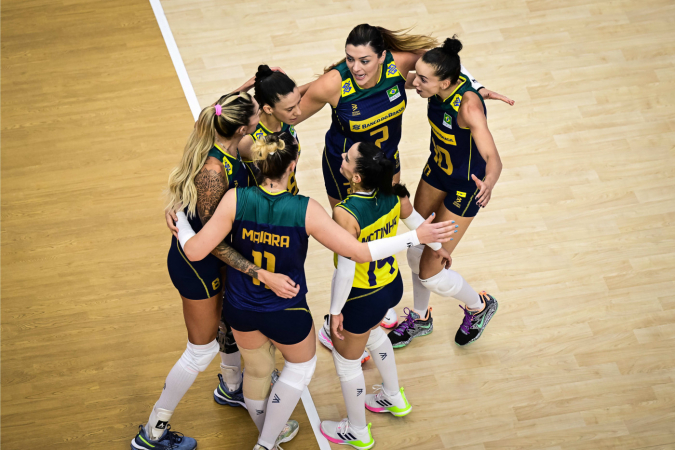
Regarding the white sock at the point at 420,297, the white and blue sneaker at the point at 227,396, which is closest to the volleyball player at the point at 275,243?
the white and blue sneaker at the point at 227,396

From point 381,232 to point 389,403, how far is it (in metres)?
1.15

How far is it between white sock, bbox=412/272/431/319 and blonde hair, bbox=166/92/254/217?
148 centimetres

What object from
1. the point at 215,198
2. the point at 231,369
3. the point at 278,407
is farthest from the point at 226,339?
the point at 215,198

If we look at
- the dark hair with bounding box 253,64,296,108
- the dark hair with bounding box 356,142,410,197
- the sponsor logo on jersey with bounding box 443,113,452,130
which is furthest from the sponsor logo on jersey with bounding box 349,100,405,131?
the dark hair with bounding box 356,142,410,197

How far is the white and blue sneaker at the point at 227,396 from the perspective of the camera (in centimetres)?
328

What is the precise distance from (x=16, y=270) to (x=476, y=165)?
2.81 metres

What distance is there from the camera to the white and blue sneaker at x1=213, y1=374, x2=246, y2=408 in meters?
3.28

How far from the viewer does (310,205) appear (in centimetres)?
Answer: 237

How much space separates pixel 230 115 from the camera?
243 centimetres

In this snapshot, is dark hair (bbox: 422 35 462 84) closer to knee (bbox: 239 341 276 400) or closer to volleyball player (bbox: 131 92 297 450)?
volleyball player (bbox: 131 92 297 450)

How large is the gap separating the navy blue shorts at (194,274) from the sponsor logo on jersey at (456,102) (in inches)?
51.5

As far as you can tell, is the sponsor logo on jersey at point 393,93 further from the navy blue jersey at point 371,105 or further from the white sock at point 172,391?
the white sock at point 172,391

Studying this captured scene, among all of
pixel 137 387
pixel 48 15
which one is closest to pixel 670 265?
pixel 137 387

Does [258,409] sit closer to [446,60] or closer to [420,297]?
[420,297]
